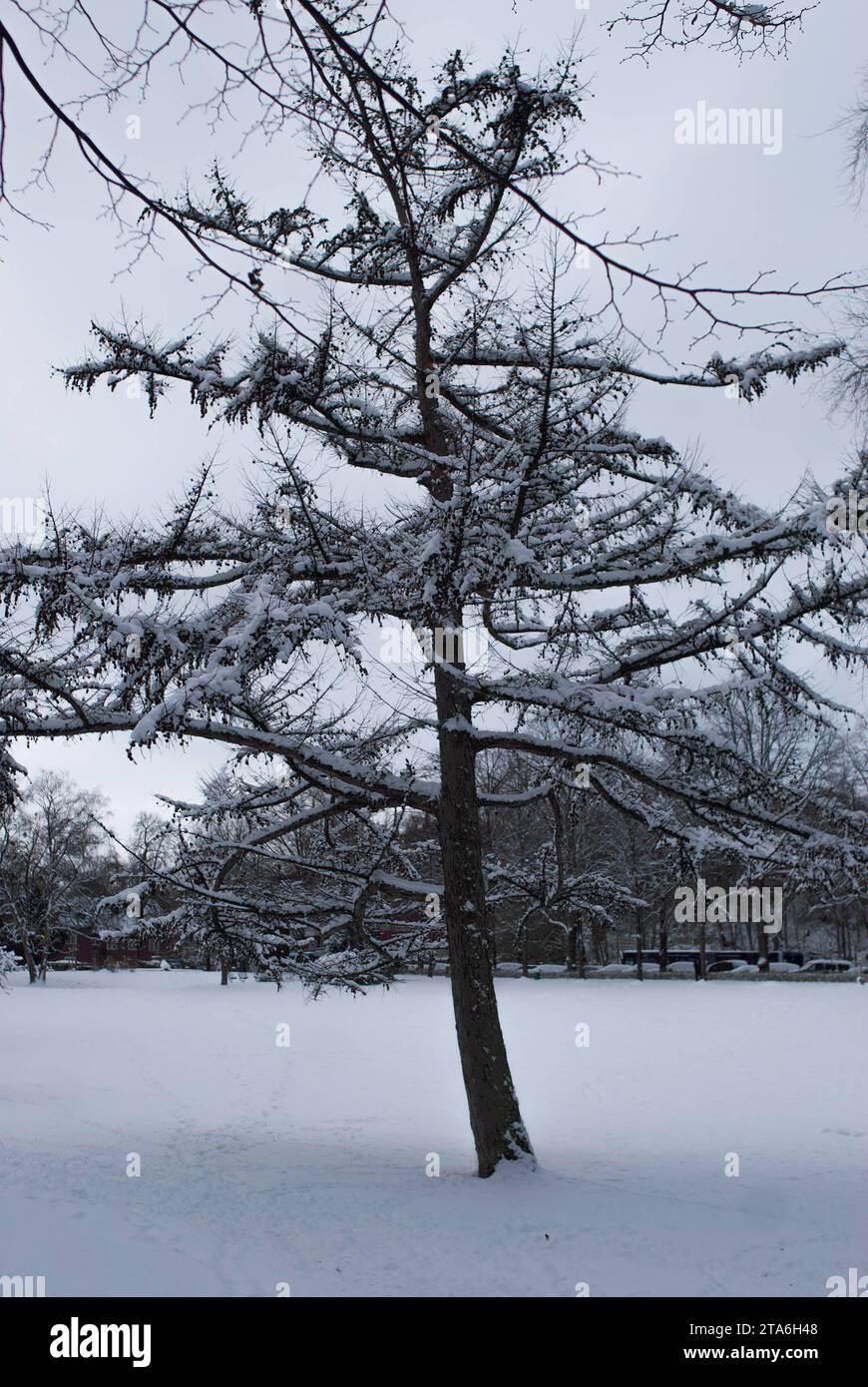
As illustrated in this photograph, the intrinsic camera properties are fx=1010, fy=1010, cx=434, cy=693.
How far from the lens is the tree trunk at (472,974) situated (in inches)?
344

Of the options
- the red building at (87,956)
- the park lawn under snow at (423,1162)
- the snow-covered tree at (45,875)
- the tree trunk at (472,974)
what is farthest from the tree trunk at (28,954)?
the tree trunk at (472,974)

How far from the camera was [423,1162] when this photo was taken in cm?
1002

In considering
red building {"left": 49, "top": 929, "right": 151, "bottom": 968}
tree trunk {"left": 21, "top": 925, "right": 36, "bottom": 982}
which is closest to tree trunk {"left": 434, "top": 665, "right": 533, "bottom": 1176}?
tree trunk {"left": 21, "top": 925, "right": 36, "bottom": 982}

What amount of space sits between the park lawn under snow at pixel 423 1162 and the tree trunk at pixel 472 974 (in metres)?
0.37

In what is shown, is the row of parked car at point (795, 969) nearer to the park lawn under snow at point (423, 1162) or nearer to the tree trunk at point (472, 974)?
the park lawn under snow at point (423, 1162)

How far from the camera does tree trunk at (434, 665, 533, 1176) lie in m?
8.73

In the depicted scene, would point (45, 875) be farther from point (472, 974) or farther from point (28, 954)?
point (472, 974)

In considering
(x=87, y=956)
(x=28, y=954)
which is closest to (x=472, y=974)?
(x=28, y=954)

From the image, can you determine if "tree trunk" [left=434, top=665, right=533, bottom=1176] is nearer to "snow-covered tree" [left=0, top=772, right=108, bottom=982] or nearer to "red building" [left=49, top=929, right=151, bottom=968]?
"snow-covered tree" [left=0, top=772, right=108, bottom=982]

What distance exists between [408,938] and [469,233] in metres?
6.92

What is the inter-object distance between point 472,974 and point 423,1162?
2.56 metres

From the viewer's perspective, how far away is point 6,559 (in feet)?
25.2

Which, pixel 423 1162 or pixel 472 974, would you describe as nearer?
pixel 472 974

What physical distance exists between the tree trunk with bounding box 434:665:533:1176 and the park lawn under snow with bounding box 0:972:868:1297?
0.37 m
